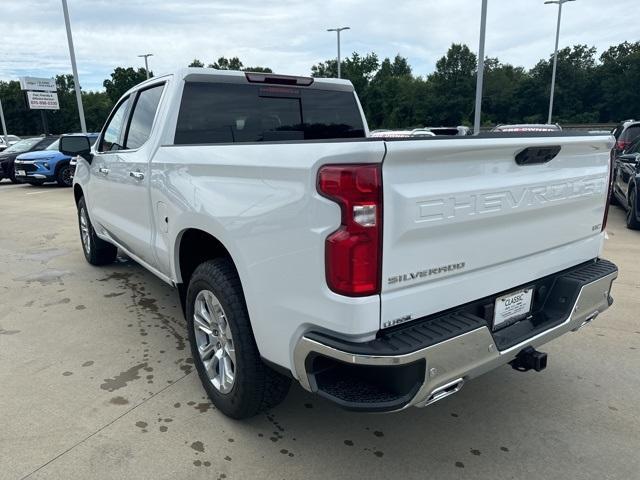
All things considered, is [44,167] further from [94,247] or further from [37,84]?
[37,84]

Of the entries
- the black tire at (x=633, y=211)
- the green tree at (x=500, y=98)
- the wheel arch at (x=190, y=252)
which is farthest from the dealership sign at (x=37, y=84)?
the green tree at (x=500, y=98)

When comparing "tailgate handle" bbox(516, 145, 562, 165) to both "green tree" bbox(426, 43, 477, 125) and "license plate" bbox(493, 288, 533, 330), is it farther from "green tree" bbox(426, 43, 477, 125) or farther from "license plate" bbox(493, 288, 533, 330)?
"green tree" bbox(426, 43, 477, 125)

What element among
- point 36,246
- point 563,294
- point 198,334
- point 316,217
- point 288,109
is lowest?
point 36,246

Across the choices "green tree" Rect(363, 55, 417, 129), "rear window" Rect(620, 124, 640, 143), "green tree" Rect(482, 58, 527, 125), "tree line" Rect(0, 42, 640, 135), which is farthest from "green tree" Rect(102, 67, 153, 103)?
"rear window" Rect(620, 124, 640, 143)

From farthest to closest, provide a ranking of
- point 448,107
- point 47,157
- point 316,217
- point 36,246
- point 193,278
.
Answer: point 448,107 < point 47,157 < point 36,246 < point 193,278 < point 316,217

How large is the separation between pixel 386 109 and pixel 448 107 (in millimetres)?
8311

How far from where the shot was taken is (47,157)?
15.5 m

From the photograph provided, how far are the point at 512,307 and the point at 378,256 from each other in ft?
3.24

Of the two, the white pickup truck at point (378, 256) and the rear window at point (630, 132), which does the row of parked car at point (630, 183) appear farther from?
the white pickup truck at point (378, 256)

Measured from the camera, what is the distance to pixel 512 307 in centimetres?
249

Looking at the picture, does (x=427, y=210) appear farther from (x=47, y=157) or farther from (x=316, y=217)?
(x=47, y=157)

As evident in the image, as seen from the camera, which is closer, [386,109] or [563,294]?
[563,294]

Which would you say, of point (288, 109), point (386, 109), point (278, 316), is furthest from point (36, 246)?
point (386, 109)

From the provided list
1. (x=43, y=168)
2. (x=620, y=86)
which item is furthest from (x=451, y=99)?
(x=43, y=168)
